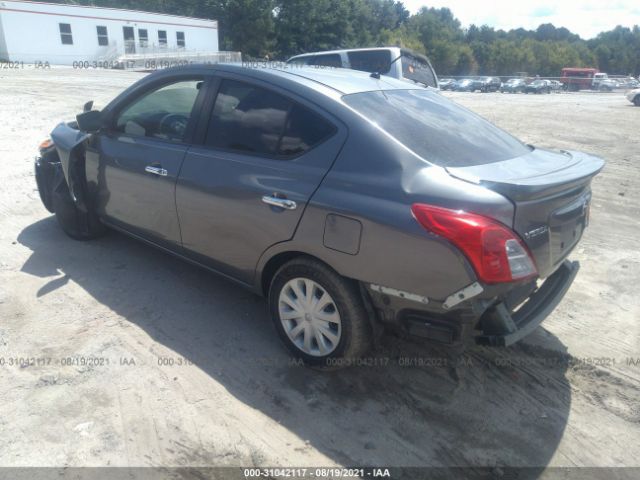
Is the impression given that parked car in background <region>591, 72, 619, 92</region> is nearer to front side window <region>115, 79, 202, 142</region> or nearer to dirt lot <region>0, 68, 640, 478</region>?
dirt lot <region>0, 68, 640, 478</region>

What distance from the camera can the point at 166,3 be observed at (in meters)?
55.5

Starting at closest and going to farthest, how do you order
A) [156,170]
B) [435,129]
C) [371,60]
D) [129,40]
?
[435,129] → [156,170] → [371,60] → [129,40]

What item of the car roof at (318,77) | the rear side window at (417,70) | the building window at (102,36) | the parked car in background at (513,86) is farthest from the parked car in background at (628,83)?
the car roof at (318,77)

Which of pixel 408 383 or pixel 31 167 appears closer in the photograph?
pixel 408 383

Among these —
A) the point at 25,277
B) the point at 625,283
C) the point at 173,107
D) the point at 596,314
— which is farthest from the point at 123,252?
the point at 625,283

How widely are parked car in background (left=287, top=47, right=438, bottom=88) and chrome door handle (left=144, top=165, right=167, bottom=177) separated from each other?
19.4 ft

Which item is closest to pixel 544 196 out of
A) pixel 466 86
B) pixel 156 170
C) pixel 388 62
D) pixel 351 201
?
pixel 351 201

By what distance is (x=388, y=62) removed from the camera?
948 centimetres

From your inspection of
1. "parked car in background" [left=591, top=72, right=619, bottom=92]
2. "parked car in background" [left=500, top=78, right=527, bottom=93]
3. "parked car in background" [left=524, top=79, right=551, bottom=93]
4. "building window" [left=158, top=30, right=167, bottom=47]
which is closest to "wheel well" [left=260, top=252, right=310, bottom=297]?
"building window" [left=158, top=30, right=167, bottom=47]

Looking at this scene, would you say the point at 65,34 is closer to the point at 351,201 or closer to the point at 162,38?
the point at 162,38

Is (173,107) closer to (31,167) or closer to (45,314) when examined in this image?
(45,314)

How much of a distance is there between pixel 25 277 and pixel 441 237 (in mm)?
3562

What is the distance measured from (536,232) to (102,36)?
42.3 metres

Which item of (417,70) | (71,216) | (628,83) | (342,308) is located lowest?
(628,83)
